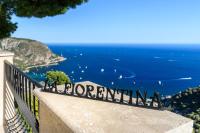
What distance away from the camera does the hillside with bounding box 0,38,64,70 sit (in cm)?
12044

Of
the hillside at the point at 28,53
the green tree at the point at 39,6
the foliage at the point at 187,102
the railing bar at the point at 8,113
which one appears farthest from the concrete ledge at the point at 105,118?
the hillside at the point at 28,53

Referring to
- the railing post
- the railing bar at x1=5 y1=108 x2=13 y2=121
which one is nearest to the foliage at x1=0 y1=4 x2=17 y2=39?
the railing post

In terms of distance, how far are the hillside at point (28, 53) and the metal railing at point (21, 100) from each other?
364 ft

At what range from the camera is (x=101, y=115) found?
3104 millimetres

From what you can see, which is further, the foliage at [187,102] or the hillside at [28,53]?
the hillside at [28,53]

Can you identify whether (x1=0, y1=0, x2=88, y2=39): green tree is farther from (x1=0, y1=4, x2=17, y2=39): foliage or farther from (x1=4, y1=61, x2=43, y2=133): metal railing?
(x1=4, y1=61, x2=43, y2=133): metal railing

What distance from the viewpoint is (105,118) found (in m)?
2.97

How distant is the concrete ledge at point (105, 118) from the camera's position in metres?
2.67

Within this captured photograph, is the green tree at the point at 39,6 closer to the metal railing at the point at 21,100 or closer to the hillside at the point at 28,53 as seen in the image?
the metal railing at the point at 21,100

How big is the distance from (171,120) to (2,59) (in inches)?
207

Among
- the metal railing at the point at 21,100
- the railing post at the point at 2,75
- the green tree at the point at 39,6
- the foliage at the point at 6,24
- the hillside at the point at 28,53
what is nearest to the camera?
the metal railing at the point at 21,100

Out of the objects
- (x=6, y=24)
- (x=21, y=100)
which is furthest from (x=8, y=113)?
(x=6, y=24)

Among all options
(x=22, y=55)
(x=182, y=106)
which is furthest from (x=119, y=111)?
(x=22, y=55)

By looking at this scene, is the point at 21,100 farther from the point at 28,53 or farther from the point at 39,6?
the point at 28,53
